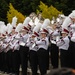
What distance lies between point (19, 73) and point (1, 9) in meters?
13.1

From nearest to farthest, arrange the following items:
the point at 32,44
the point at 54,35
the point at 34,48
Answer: the point at 54,35, the point at 34,48, the point at 32,44

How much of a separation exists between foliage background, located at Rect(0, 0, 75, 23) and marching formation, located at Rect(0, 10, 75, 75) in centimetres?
798

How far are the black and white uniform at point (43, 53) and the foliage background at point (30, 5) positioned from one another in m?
9.89

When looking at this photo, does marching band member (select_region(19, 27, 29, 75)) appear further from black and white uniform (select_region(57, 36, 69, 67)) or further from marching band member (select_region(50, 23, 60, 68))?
black and white uniform (select_region(57, 36, 69, 67))

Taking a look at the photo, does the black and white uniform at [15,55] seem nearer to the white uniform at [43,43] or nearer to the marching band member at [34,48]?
the marching band member at [34,48]

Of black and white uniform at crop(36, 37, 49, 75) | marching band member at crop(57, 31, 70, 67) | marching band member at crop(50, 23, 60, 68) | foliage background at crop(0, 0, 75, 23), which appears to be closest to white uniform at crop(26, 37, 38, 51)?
black and white uniform at crop(36, 37, 49, 75)

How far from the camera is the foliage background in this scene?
19.6 meters

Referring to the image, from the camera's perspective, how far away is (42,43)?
9.51 metres

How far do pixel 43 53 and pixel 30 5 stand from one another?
13.0 m

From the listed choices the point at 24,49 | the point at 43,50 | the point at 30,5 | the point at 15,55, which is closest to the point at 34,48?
the point at 43,50

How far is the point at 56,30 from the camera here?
9750 mm

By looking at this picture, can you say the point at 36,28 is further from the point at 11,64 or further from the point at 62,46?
the point at 11,64

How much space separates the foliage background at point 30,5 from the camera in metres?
19.6

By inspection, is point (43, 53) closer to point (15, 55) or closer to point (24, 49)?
point (24, 49)
